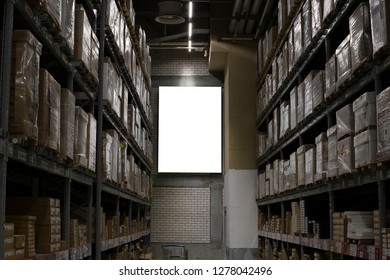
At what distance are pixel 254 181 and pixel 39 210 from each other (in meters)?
9.93

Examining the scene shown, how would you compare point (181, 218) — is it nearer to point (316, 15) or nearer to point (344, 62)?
point (316, 15)

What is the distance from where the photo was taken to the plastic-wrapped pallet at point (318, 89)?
7.34m

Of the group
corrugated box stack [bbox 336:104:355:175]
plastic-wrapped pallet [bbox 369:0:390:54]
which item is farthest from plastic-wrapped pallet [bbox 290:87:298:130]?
plastic-wrapped pallet [bbox 369:0:390:54]

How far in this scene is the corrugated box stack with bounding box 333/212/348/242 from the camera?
6367mm

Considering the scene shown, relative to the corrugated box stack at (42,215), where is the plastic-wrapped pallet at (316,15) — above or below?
above

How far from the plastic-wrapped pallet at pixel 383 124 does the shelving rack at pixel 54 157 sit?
2886 millimetres

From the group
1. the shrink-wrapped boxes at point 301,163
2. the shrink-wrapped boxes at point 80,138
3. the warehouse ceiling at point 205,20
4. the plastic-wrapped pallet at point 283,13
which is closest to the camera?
the shrink-wrapped boxes at point 80,138

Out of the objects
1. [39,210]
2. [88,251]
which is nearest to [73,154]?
[39,210]

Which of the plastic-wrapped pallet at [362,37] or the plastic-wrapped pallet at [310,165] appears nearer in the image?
the plastic-wrapped pallet at [362,37]

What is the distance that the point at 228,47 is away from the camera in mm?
14742

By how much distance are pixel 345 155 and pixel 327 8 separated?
197 centimetres

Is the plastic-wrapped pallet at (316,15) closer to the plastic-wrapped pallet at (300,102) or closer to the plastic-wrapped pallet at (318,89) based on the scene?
the plastic-wrapped pallet at (318,89)

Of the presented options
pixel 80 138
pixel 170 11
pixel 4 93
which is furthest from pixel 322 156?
pixel 170 11

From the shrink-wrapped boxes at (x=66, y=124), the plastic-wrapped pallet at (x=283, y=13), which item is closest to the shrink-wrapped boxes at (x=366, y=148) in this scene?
the shrink-wrapped boxes at (x=66, y=124)
